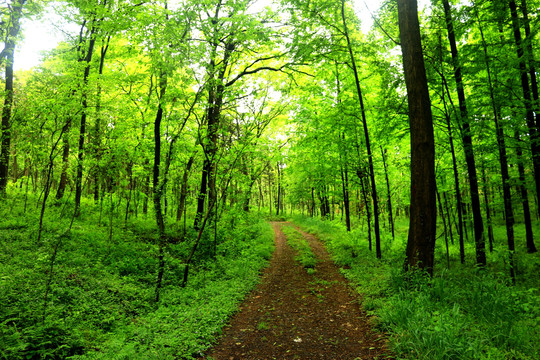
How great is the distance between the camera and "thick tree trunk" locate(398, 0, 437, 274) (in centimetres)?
610

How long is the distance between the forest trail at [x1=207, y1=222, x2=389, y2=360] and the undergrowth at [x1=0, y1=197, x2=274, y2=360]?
440mm

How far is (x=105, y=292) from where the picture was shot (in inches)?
239

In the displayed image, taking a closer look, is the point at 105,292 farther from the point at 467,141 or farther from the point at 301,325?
the point at 467,141

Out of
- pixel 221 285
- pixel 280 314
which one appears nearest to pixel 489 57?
pixel 280 314

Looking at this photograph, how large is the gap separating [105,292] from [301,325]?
15.4 ft

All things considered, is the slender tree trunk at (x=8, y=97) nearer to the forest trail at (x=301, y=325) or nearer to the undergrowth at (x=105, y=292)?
the undergrowth at (x=105, y=292)

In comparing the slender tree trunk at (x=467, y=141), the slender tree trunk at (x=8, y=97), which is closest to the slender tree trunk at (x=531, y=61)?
the slender tree trunk at (x=467, y=141)

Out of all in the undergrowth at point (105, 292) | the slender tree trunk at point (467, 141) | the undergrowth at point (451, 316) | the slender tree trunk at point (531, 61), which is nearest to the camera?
the undergrowth at point (451, 316)

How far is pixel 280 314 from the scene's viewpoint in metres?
5.82

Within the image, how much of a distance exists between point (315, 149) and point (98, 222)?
38.3 ft

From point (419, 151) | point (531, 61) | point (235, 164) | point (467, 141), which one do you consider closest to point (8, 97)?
point (235, 164)

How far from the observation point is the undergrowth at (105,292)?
13.2 feet

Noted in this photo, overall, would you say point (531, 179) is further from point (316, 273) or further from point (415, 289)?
point (316, 273)

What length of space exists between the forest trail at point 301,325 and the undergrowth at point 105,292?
17.3 inches
